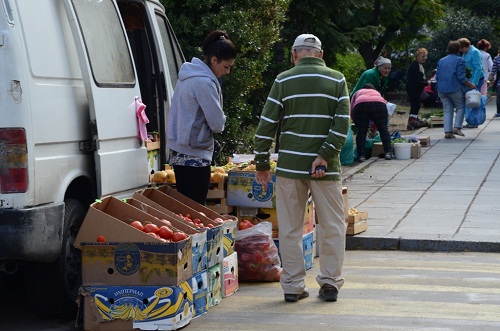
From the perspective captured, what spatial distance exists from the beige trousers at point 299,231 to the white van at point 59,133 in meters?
1.23

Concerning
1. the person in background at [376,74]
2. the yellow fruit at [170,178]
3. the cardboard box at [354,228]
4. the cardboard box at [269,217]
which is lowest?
the cardboard box at [354,228]

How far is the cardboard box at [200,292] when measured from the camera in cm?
664

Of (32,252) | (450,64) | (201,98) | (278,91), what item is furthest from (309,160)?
(450,64)

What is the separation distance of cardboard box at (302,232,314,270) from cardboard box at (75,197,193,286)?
6.62 feet

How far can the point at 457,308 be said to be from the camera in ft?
22.6

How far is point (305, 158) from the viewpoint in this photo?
7.04 meters

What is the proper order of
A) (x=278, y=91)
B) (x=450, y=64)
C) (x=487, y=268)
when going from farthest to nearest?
(x=450, y=64) < (x=487, y=268) < (x=278, y=91)

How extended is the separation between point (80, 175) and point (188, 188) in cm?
128

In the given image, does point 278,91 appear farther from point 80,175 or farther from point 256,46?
point 256,46

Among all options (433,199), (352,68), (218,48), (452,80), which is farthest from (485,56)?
(218,48)

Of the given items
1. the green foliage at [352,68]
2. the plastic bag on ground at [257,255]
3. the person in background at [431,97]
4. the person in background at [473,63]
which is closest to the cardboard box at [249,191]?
the plastic bag on ground at [257,255]

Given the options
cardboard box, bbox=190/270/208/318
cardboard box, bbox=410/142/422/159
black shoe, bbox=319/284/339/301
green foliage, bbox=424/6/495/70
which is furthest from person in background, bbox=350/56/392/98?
green foliage, bbox=424/6/495/70

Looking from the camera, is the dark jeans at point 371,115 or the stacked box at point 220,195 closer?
the stacked box at point 220,195

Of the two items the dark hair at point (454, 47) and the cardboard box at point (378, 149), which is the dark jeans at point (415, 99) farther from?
the cardboard box at point (378, 149)
